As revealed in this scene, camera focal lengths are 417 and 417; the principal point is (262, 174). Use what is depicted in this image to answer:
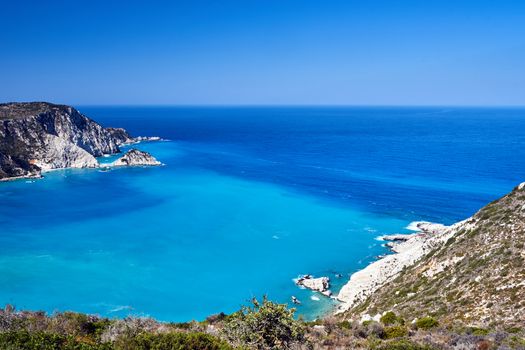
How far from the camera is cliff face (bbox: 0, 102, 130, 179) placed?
10581cm

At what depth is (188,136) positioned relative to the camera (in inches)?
7549

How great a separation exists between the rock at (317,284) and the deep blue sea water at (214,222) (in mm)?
1239

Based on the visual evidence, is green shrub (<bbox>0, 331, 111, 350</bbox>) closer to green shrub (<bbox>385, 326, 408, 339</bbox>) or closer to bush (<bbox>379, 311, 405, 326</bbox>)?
green shrub (<bbox>385, 326, 408, 339</bbox>)

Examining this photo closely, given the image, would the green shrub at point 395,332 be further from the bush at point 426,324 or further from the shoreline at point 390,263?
the shoreline at point 390,263

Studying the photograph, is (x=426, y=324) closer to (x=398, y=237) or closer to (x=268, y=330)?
(x=268, y=330)

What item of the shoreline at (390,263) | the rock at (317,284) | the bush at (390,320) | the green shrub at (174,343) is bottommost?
the rock at (317,284)

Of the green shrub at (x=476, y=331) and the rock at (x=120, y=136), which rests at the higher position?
the rock at (x=120, y=136)

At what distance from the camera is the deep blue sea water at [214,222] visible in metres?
44.9

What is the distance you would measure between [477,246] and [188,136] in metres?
169

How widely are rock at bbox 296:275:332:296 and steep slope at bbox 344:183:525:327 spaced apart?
4.45 m

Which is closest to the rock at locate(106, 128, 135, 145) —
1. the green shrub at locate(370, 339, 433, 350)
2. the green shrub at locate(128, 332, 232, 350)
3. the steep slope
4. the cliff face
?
the cliff face

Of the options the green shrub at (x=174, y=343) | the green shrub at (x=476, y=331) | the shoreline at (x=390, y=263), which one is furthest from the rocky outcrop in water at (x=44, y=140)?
the green shrub at (x=476, y=331)

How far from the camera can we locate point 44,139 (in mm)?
114812

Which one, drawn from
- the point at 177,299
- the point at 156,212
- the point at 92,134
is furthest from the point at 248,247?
the point at 92,134
